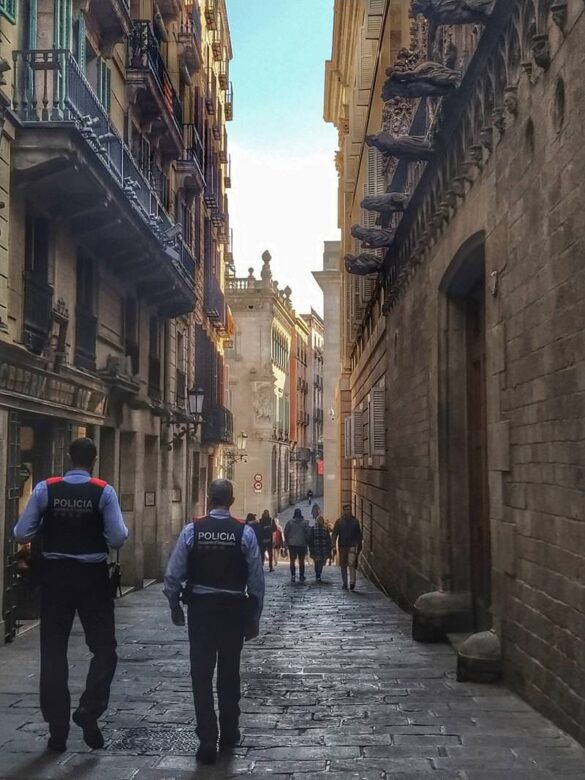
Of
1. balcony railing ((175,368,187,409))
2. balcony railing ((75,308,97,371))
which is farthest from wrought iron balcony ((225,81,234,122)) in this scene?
balcony railing ((75,308,97,371))

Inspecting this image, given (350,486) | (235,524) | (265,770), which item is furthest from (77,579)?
(350,486)

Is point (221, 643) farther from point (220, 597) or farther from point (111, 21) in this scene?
point (111, 21)

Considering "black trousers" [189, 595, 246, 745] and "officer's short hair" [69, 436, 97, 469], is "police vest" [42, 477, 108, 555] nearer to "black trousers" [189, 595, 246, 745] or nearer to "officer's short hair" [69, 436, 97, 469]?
"officer's short hair" [69, 436, 97, 469]

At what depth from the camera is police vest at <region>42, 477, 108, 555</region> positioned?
18.9ft

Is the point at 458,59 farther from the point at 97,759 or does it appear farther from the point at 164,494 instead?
the point at 164,494

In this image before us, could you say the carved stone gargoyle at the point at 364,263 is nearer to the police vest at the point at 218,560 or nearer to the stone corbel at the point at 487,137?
the stone corbel at the point at 487,137

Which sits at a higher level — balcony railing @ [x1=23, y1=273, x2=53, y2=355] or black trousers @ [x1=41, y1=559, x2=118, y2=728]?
balcony railing @ [x1=23, y1=273, x2=53, y2=355]

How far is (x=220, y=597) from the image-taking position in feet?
18.8

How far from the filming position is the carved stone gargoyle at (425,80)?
952 centimetres

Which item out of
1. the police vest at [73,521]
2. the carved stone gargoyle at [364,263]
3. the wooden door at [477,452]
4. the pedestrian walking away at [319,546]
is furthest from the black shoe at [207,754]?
the pedestrian walking away at [319,546]

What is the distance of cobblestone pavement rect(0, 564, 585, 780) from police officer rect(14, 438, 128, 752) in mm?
368

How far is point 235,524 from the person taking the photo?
19.2 feet

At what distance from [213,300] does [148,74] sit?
11.7 meters

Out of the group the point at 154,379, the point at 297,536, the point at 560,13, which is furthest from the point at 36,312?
the point at 297,536
